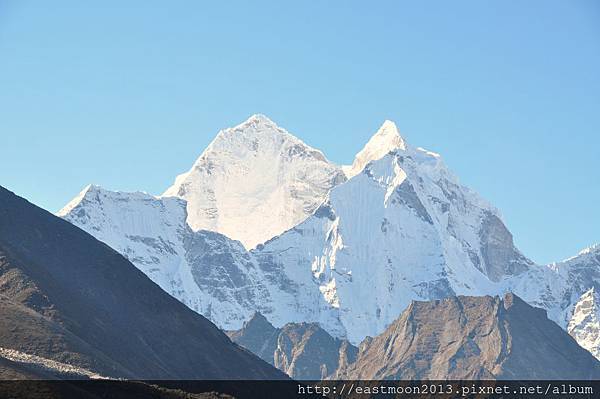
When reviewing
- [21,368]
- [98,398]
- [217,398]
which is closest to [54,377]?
[21,368]

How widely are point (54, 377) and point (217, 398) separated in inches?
979

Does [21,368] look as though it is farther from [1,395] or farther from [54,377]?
[1,395]

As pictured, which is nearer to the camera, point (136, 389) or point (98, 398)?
point (98, 398)

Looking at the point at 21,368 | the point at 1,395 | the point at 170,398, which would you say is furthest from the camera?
the point at 21,368

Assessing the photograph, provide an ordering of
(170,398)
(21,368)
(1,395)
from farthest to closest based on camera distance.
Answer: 1. (21,368)
2. (170,398)
3. (1,395)

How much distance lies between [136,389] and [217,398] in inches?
1085

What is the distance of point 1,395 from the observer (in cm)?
15100

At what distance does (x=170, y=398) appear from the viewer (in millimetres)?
171500

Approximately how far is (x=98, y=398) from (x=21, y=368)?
1467 inches

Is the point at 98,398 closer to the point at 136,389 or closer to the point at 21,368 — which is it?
the point at 136,389

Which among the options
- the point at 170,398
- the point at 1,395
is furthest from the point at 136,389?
the point at 1,395

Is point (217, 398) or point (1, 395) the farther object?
point (217, 398)

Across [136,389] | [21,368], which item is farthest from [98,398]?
[21,368]

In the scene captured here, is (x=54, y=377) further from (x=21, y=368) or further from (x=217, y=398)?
(x=217, y=398)
